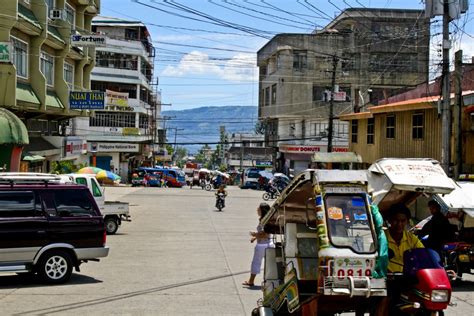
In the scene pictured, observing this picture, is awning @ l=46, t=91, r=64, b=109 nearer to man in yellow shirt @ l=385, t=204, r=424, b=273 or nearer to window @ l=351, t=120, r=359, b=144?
window @ l=351, t=120, r=359, b=144

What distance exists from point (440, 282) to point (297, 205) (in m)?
2.25

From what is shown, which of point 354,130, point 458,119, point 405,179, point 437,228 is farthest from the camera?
point 354,130

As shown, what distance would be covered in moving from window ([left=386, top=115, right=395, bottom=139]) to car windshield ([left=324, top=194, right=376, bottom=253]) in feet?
89.6

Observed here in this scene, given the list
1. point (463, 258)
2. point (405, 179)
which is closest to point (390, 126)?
point (463, 258)

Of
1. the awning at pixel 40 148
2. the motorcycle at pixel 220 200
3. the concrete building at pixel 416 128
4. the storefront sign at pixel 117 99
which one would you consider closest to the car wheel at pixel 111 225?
the awning at pixel 40 148

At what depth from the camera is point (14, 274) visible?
14.8m

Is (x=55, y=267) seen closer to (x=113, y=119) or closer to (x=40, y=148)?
(x=40, y=148)

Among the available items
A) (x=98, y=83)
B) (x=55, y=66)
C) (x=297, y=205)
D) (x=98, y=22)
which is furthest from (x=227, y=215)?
(x=98, y=22)

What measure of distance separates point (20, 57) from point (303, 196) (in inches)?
897

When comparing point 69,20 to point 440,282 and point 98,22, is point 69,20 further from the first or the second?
point 98,22

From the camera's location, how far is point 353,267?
6.73 meters

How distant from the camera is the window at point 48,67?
32375mm

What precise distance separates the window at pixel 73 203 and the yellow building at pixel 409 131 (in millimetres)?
14554

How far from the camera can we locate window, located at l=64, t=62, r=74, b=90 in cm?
3742
